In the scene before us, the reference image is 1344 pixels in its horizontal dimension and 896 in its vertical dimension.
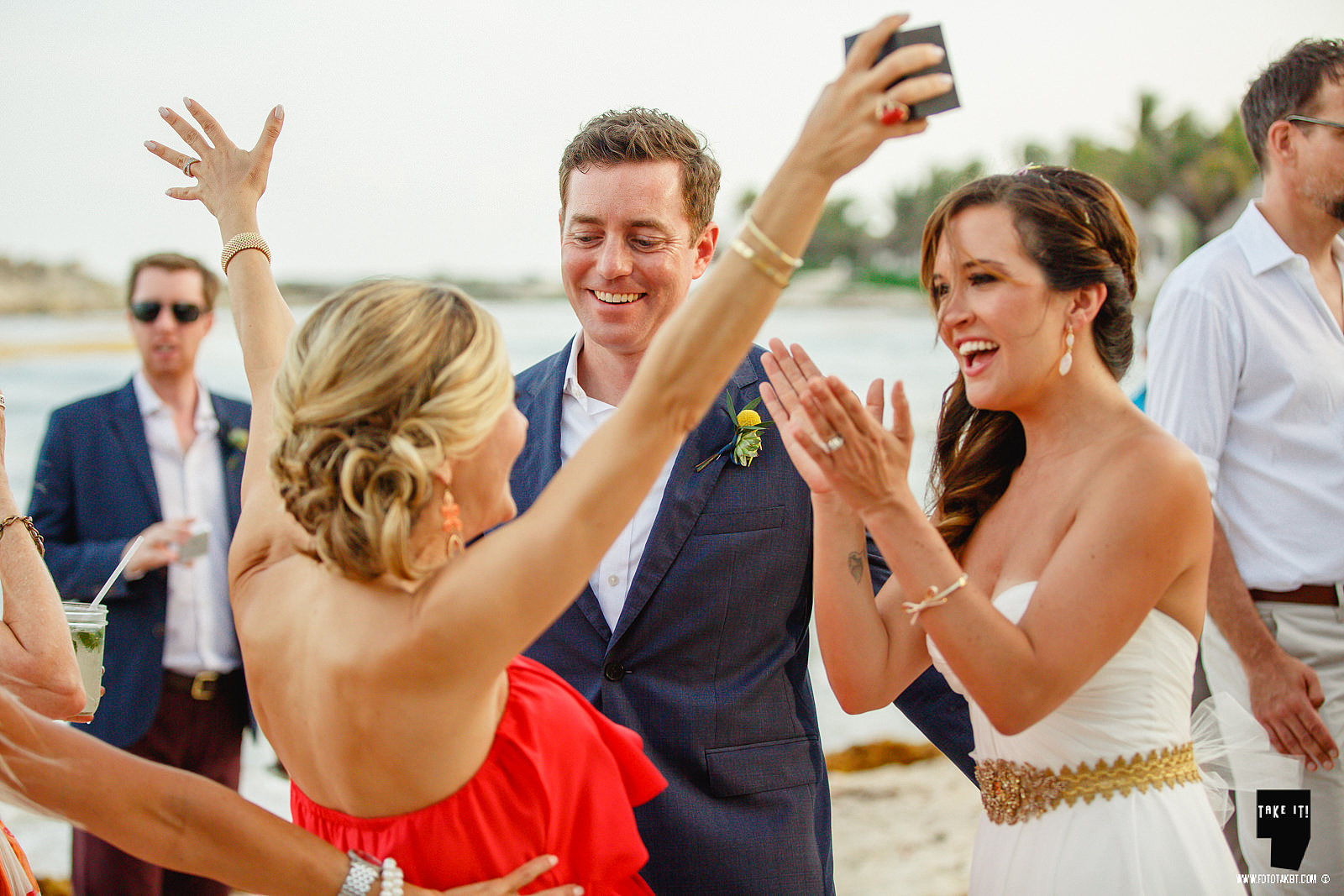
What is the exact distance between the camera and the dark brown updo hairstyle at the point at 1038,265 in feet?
7.59

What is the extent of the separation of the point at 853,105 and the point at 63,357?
101ft

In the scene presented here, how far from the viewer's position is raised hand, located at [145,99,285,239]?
2287 millimetres

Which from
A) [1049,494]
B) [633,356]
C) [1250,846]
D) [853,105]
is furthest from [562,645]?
[1250,846]

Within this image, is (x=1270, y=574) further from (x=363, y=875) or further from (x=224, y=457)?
(x=224, y=457)

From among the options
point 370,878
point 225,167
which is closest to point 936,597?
point 370,878

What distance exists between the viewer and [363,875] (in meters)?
1.73

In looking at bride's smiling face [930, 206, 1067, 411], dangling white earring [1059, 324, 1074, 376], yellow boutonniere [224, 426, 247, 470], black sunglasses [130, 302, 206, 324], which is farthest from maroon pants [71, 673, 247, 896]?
dangling white earring [1059, 324, 1074, 376]

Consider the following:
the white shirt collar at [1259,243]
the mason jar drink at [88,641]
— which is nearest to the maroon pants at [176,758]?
the mason jar drink at [88,641]

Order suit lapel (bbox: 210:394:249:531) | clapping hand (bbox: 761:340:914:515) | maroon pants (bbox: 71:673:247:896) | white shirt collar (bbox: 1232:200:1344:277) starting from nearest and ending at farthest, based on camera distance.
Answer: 1. clapping hand (bbox: 761:340:914:515)
2. white shirt collar (bbox: 1232:200:1344:277)
3. maroon pants (bbox: 71:673:247:896)
4. suit lapel (bbox: 210:394:249:531)

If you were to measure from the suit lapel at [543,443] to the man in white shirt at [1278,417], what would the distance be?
197 cm

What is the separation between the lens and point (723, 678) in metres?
2.63

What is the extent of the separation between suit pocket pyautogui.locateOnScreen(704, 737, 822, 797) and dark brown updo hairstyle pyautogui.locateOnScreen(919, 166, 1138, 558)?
66 centimetres

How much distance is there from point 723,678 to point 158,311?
3.65 m

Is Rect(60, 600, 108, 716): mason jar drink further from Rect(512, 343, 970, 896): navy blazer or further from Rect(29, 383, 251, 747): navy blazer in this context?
Rect(29, 383, 251, 747): navy blazer
